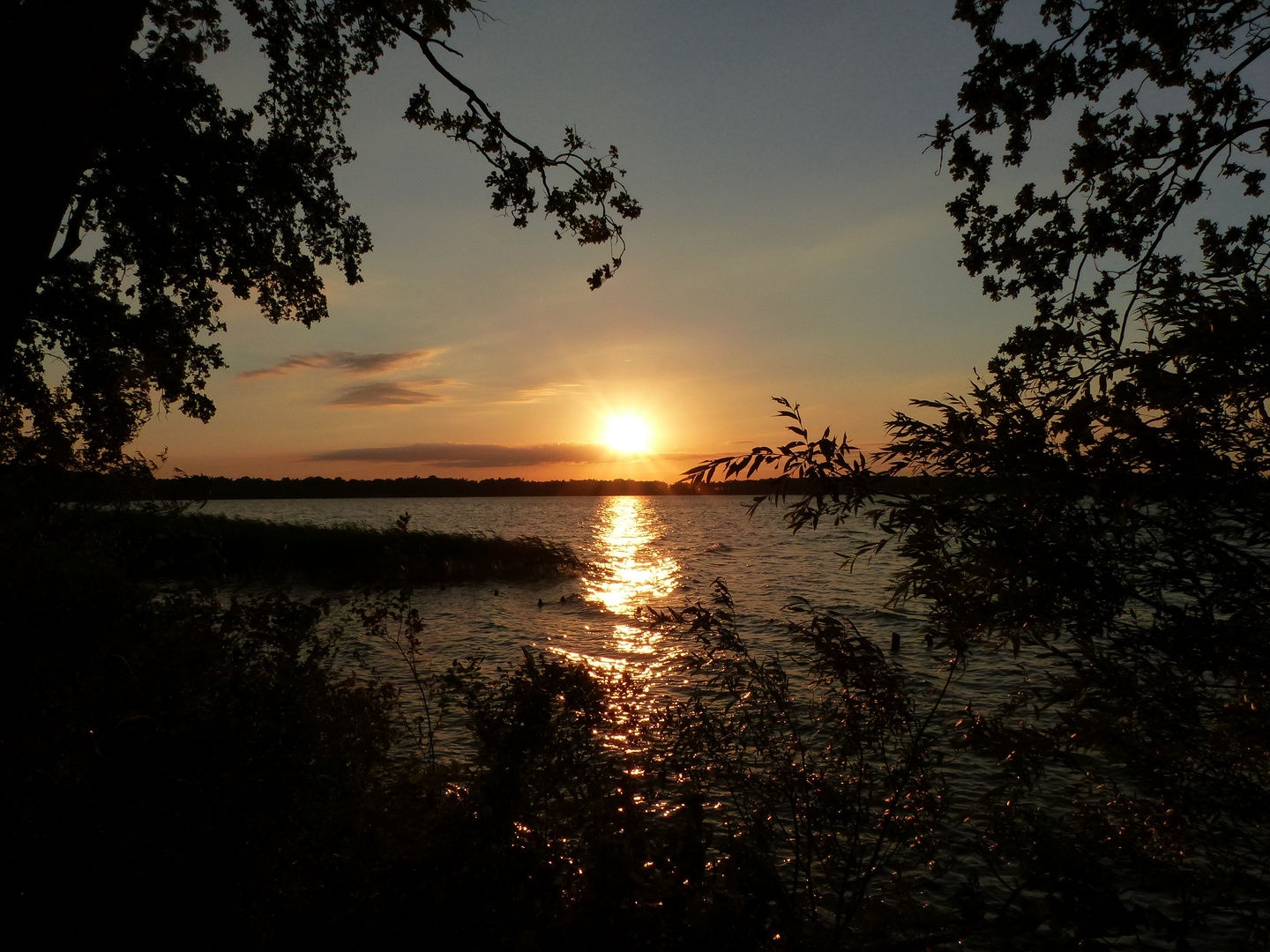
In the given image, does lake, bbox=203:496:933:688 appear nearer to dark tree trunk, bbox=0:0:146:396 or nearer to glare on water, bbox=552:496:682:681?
glare on water, bbox=552:496:682:681

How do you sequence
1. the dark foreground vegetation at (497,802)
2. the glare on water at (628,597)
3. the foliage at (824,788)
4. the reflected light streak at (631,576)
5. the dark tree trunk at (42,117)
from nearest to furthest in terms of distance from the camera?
the dark tree trunk at (42,117) < the foliage at (824,788) < the dark foreground vegetation at (497,802) < the glare on water at (628,597) < the reflected light streak at (631,576)

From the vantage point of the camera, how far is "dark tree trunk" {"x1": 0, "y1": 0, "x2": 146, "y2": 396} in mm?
4137

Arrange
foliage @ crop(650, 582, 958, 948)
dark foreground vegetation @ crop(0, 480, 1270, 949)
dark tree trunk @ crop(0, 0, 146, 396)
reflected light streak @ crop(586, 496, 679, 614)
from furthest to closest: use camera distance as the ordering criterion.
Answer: reflected light streak @ crop(586, 496, 679, 614) < dark foreground vegetation @ crop(0, 480, 1270, 949) < foliage @ crop(650, 582, 958, 948) < dark tree trunk @ crop(0, 0, 146, 396)

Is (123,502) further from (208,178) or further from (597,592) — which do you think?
(597,592)

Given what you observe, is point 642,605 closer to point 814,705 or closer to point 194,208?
point 814,705

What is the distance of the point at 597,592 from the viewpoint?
3681 cm

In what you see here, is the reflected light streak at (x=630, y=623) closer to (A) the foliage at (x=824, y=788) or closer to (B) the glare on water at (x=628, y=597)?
(B) the glare on water at (x=628, y=597)

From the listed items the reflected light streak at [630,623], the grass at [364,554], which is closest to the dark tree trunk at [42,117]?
the reflected light streak at [630,623]

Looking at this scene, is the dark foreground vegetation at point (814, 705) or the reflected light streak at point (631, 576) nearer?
the dark foreground vegetation at point (814, 705)

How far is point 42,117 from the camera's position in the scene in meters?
4.20

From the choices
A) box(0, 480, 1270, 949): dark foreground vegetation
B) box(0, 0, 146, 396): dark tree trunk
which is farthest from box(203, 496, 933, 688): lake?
box(0, 0, 146, 396): dark tree trunk

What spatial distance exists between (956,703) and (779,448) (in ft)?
44.7

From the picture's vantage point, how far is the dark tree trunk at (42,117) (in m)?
4.14

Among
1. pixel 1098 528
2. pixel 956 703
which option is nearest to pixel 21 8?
pixel 1098 528
